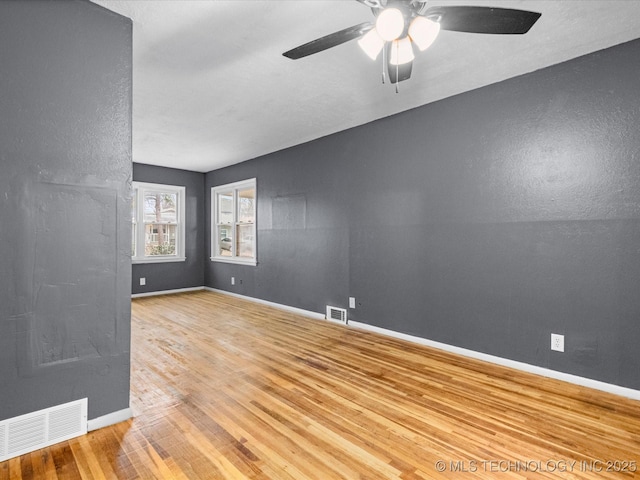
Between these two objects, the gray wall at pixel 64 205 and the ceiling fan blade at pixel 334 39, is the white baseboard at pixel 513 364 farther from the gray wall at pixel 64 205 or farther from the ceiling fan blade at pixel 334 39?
the ceiling fan blade at pixel 334 39

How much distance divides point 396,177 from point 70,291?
328cm

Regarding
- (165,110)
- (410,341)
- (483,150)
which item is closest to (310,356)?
(410,341)

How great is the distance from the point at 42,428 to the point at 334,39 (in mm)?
2680

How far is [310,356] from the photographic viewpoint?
130 inches

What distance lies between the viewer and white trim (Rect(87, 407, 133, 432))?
2.02m

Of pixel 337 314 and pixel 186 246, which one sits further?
pixel 186 246

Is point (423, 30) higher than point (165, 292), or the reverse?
point (423, 30)

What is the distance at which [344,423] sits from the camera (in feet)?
6.96

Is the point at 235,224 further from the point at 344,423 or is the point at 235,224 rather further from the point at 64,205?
the point at 344,423

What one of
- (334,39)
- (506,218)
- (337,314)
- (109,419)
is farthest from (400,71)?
(337,314)

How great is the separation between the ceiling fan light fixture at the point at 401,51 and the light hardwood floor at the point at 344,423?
224 cm

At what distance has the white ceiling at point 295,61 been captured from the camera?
6.94 ft

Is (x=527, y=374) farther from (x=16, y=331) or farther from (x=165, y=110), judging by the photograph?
(x=165, y=110)

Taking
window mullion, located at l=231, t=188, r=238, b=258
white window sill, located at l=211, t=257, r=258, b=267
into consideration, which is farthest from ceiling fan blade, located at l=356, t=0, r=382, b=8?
window mullion, located at l=231, t=188, r=238, b=258
